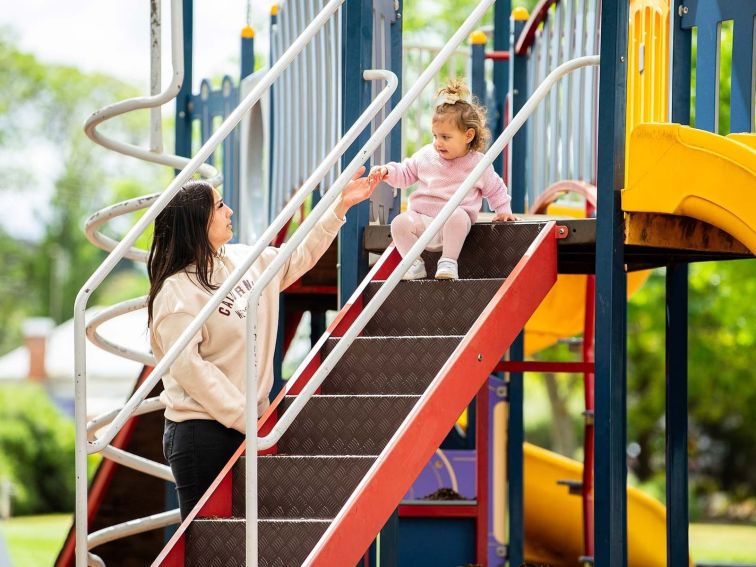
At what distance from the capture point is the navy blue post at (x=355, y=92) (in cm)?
537

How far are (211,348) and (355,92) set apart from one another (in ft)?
4.61

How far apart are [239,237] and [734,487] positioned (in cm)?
2233

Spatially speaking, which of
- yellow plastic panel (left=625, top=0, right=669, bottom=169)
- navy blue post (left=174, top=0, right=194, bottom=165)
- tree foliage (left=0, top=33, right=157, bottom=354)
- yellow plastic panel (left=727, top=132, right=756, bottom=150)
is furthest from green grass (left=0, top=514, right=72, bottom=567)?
tree foliage (left=0, top=33, right=157, bottom=354)

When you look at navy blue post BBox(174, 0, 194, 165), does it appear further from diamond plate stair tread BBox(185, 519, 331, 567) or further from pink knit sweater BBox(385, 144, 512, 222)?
diamond plate stair tread BBox(185, 519, 331, 567)

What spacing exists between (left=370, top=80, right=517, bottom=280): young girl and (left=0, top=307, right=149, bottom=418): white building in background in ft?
9.53

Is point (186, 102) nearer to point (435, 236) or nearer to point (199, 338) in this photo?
point (435, 236)

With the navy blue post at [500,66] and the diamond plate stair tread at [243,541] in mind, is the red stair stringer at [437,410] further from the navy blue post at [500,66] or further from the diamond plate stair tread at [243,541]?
the navy blue post at [500,66]

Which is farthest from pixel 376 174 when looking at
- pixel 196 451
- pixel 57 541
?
pixel 57 541

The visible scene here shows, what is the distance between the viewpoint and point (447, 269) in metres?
4.97

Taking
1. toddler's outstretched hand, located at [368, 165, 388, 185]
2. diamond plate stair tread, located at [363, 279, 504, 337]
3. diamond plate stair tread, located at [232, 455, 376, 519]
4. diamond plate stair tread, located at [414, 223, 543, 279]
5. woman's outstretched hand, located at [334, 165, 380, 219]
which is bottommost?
diamond plate stair tread, located at [232, 455, 376, 519]

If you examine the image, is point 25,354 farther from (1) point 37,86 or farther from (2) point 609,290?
(2) point 609,290

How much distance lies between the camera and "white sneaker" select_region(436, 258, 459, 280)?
16.3 ft

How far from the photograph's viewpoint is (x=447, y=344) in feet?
15.6

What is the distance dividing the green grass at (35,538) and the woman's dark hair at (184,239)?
25.9 ft
